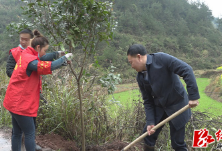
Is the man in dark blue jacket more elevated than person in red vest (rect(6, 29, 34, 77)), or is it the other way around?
person in red vest (rect(6, 29, 34, 77))

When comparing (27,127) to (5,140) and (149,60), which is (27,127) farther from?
(5,140)

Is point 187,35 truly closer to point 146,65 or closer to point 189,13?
point 189,13

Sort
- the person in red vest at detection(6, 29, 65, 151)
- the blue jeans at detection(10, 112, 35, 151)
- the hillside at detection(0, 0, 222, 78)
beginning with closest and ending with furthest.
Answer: the blue jeans at detection(10, 112, 35, 151)
the person in red vest at detection(6, 29, 65, 151)
the hillside at detection(0, 0, 222, 78)

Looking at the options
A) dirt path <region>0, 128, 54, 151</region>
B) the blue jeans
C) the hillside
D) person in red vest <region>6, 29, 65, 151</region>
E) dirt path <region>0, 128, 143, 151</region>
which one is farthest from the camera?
the hillside

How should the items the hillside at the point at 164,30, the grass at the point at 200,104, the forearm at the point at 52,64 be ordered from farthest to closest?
1. the hillside at the point at 164,30
2. the grass at the point at 200,104
3. the forearm at the point at 52,64

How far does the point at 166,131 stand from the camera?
3.40 metres

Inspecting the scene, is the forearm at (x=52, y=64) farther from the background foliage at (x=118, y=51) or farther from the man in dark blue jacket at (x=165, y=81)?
the man in dark blue jacket at (x=165, y=81)

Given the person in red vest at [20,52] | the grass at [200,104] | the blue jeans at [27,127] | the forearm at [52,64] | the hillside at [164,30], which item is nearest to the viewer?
the forearm at [52,64]
